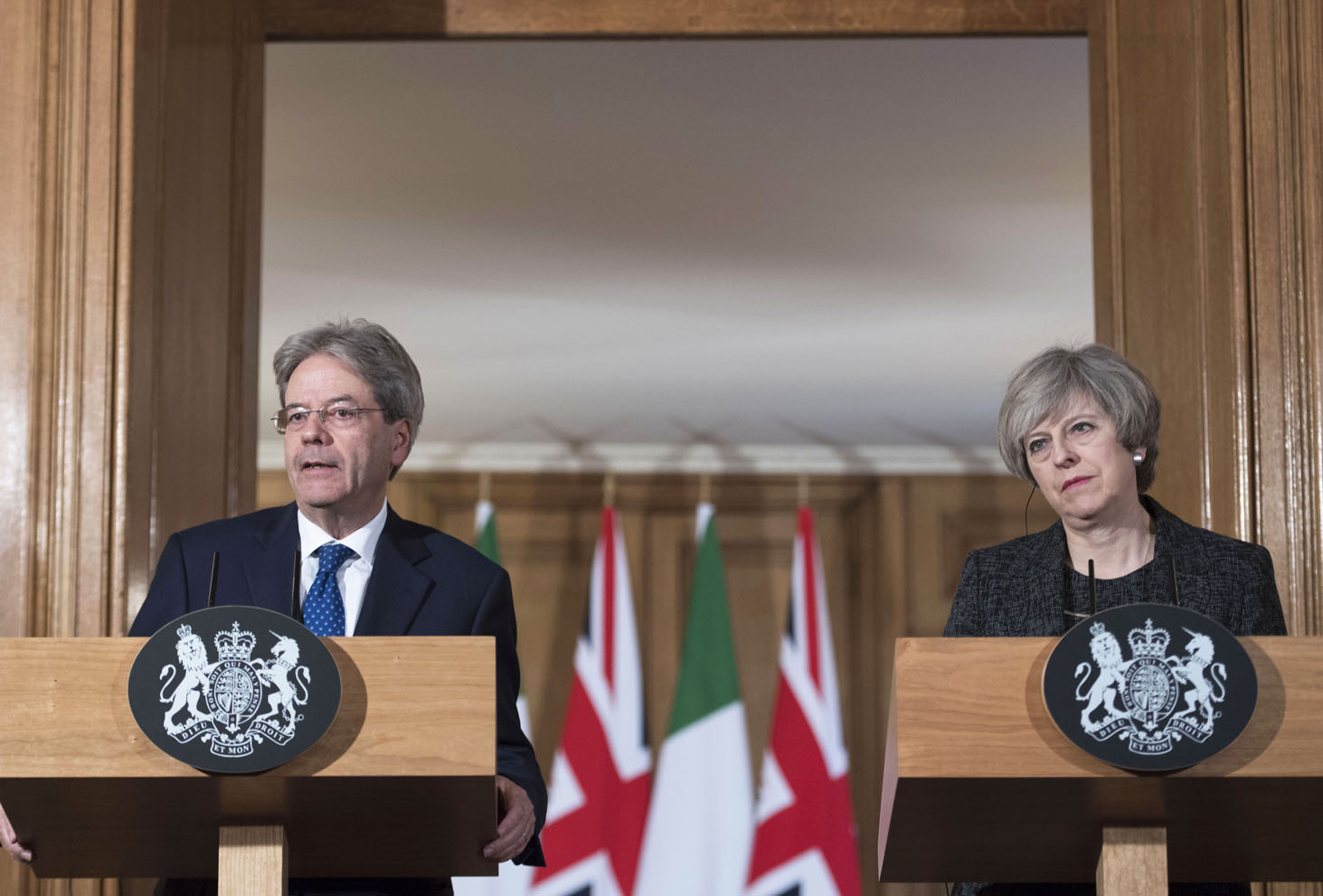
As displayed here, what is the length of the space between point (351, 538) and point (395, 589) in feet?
0.37

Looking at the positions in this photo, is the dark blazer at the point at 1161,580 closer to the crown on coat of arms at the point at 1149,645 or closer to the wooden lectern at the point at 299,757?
the crown on coat of arms at the point at 1149,645

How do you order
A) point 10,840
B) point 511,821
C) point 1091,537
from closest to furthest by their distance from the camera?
point 10,840
point 511,821
point 1091,537

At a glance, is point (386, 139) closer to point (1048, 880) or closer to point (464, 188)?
point (464, 188)

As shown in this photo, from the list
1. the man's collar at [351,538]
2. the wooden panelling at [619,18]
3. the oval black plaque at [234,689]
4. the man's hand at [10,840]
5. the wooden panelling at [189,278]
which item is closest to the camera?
the oval black plaque at [234,689]

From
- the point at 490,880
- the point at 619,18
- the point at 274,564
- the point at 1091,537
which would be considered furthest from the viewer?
the point at 490,880

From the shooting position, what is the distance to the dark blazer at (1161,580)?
199 centimetres

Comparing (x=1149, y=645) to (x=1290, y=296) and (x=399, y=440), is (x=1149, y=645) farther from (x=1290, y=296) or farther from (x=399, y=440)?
(x=1290, y=296)

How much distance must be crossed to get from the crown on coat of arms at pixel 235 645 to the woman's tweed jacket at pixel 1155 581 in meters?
0.92

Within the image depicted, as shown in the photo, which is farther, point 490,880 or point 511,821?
point 490,880

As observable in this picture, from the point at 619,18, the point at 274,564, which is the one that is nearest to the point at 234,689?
the point at 274,564

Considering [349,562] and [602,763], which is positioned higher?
[349,562]

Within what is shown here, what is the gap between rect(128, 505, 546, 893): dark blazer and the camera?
77.4 inches

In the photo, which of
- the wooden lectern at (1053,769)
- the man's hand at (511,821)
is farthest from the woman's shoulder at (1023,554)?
the man's hand at (511,821)

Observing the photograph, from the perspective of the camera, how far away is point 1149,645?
148 cm
